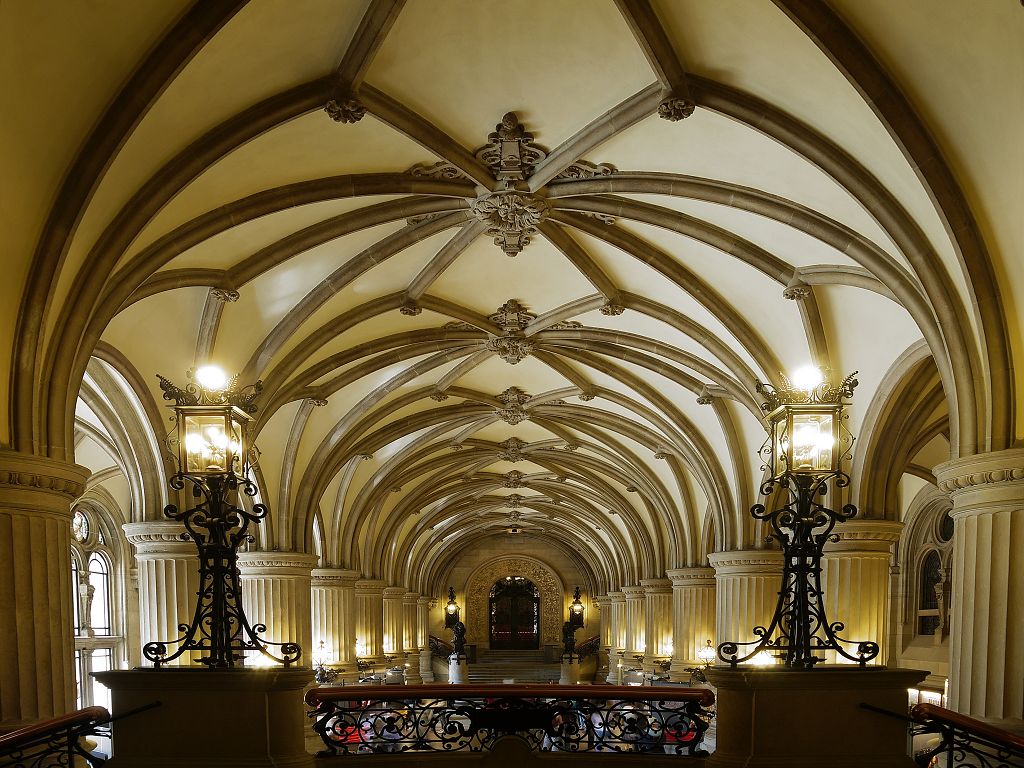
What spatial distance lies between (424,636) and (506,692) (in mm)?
Answer: 37308

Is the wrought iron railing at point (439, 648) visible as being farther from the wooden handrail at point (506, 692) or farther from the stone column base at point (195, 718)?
the stone column base at point (195, 718)

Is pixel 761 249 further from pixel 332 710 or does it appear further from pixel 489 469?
pixel 489 469

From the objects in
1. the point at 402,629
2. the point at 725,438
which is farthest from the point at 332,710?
the point at 402,629

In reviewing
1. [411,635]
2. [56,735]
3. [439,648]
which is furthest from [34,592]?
[439,648]

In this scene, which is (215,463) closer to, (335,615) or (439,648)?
(335,615)

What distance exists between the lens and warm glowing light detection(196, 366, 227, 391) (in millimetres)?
6953

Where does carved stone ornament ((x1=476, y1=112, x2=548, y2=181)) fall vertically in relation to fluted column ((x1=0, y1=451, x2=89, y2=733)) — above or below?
above

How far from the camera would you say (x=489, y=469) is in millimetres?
28469

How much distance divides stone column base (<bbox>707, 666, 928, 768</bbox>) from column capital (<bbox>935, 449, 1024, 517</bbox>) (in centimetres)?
243

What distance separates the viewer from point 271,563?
16.8 m

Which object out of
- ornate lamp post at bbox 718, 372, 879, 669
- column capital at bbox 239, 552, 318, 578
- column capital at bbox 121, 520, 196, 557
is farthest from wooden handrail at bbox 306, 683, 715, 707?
column capital at bbox 239, 552, 318, 578

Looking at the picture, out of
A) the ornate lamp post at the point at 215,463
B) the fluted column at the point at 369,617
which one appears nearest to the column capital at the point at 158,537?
the ornate lamp post at the point at 215,463

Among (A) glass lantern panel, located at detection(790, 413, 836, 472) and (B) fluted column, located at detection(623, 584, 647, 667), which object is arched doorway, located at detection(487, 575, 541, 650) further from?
(A) glass lantern panel, located at detection(790, 413, 836, 472)

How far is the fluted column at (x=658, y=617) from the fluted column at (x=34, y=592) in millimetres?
18035
